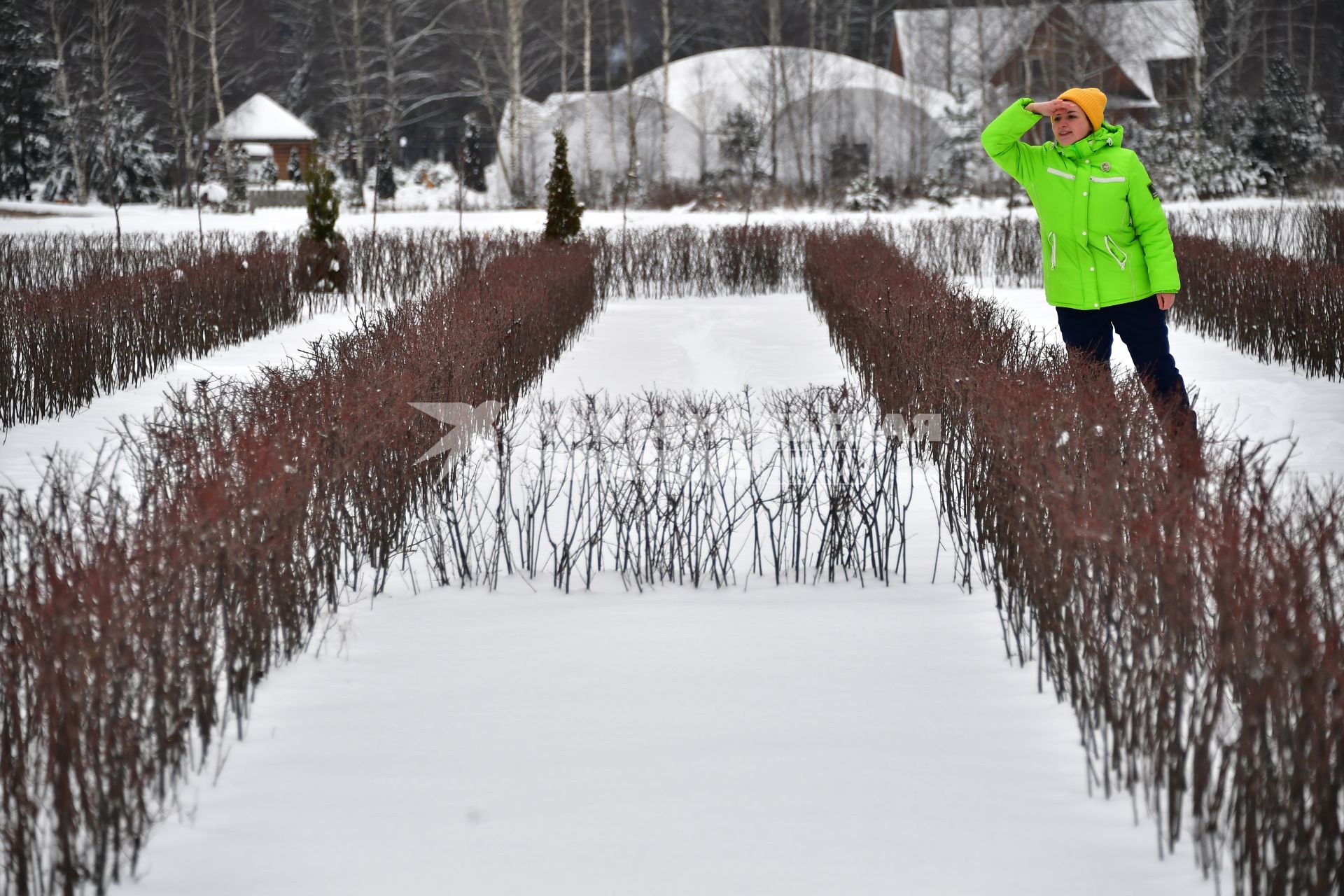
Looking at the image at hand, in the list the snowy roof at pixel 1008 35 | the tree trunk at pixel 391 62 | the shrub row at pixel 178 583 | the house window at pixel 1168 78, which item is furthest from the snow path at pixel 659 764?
the house window at pixel 1168 78

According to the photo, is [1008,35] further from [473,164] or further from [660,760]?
[660,760]

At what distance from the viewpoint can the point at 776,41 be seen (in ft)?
106

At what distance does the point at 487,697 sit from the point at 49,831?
3.44 feet

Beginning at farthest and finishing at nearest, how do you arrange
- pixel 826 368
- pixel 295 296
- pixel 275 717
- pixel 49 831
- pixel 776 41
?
pixel 776 41 → pixel 295 296 → pixel 826 368 → pixel 275 717 → pixel 49 831

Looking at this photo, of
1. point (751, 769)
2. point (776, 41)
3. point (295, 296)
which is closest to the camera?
point (751, 769)

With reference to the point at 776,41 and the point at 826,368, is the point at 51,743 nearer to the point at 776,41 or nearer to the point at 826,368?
the point at 826,368

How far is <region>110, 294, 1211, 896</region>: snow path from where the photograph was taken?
91.1 inches

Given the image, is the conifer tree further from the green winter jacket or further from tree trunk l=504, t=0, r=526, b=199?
tree trunk l=504, t=0, r=526, b=199

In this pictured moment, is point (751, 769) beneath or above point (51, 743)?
beneath

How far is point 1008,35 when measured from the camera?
35.2 metres

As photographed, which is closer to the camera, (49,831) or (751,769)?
(49,831)

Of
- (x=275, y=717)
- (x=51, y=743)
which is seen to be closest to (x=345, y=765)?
(x=275, y=717)

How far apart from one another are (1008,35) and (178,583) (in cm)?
3625

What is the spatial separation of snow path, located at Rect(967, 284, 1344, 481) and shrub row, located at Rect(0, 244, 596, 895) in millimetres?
3060
